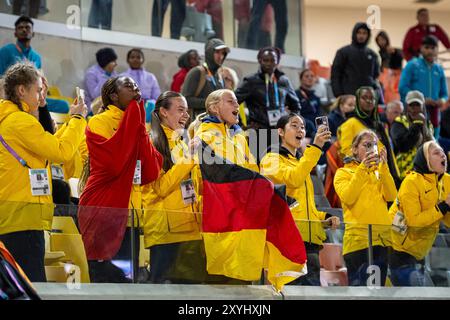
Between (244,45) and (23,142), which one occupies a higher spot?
(244,45)

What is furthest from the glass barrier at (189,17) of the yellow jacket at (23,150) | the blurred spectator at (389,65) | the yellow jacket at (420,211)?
the yellow jacket at (23,150)

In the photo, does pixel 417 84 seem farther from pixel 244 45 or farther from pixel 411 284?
pixel 411 284

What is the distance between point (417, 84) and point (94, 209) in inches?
317

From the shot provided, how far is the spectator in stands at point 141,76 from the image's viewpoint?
1337 cm

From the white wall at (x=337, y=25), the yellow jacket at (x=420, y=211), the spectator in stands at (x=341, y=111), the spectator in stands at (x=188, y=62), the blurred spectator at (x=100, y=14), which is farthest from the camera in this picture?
the white wall at (x=337, y=25)

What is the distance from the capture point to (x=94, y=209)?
7262 mm

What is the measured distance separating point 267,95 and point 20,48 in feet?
9.01

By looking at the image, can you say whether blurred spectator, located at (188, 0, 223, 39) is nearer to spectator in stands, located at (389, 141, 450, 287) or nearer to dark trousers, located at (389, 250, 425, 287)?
spectator in stands, located at (389, 141, 450, 287)

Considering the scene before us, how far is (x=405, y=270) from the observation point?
27.3ft

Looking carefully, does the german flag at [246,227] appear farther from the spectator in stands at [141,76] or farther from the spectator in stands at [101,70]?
the spectator in stands at [141,76]

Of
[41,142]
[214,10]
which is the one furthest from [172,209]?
[214,10]

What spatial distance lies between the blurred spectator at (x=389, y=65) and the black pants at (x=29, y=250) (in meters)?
10.3
